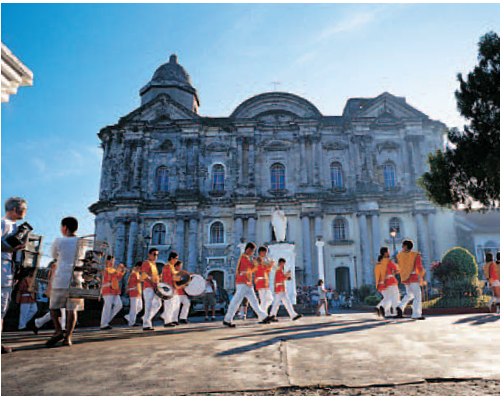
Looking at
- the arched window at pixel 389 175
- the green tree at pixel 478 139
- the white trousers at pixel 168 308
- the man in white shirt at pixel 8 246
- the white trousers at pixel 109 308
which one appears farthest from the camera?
the arched window at pixel 389 175

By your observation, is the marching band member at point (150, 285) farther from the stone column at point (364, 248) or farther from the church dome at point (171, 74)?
the church dome at point (171, 74)

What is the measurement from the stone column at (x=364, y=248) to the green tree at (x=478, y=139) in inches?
547

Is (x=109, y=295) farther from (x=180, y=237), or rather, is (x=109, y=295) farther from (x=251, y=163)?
(x=251, y=163)

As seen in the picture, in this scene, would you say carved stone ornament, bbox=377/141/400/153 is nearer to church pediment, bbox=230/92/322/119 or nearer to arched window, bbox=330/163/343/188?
arched window, bbox=330/163/343/188

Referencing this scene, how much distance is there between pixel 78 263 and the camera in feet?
17.9

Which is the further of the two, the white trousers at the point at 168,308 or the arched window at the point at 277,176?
the arched window at the point at 277,176

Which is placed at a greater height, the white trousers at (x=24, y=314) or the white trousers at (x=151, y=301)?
the white trousers at (x=151, y=301)

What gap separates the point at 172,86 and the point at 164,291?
1106 inches

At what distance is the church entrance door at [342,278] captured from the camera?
88.9 feet

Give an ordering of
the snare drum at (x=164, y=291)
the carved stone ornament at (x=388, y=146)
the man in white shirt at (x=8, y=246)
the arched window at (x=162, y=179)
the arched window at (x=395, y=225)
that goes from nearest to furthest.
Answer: the man in white shirt at (x=8, y=246) → the snare drum at (x=164, y=291) → the arched window at (x=395, y=225) → the carved stone ornament at (x=388, y=146) → the arched window at (x=162, y=179)

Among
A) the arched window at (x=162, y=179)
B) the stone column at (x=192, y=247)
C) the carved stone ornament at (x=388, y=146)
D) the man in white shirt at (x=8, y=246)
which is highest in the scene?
the carved stone ornament at (x=388, y=146)

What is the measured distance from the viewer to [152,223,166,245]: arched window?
2818 cm

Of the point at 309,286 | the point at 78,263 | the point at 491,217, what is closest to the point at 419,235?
the point at 309,286

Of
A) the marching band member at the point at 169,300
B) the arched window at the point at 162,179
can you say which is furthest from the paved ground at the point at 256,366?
the arched window at the point at 162,179
